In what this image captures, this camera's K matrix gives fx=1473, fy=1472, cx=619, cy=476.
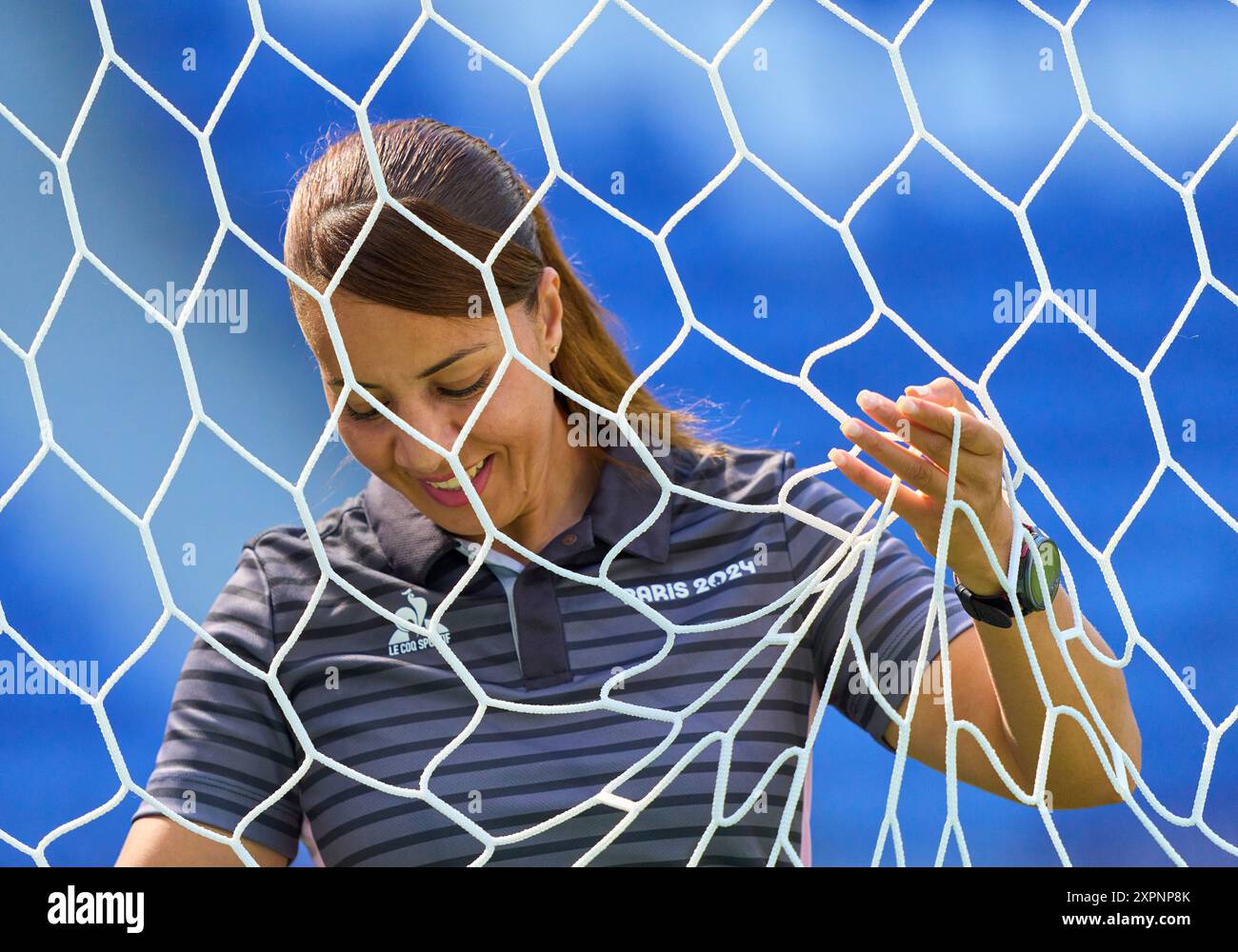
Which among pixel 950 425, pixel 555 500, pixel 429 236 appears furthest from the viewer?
pixel 555 500

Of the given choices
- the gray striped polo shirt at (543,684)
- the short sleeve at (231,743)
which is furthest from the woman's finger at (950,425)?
the short sleeve at (231,743)

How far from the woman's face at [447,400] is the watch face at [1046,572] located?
0.28m

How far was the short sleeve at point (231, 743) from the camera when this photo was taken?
0.77 meters

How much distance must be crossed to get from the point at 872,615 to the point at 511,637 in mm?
198

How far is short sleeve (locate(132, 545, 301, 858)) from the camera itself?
2.52 feet

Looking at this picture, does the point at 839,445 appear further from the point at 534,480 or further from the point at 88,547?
the point at 88,547

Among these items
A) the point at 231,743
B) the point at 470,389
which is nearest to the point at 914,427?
the point at 470,389

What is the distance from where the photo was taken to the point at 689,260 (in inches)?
47.9

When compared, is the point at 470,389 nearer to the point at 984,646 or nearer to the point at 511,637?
the point at 511,637

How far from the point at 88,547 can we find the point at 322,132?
386 millimetres

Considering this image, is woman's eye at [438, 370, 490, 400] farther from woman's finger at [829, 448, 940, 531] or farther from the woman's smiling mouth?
woman's finger at [829, 448, 940, 531]

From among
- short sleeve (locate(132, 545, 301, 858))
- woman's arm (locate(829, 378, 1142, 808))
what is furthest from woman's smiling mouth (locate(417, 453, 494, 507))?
woman's arm (locate(829, 378, 1142, 808))

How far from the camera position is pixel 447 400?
2.50ft

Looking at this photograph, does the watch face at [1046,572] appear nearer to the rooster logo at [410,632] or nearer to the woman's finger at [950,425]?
A: the woman's finger at [950,425]
